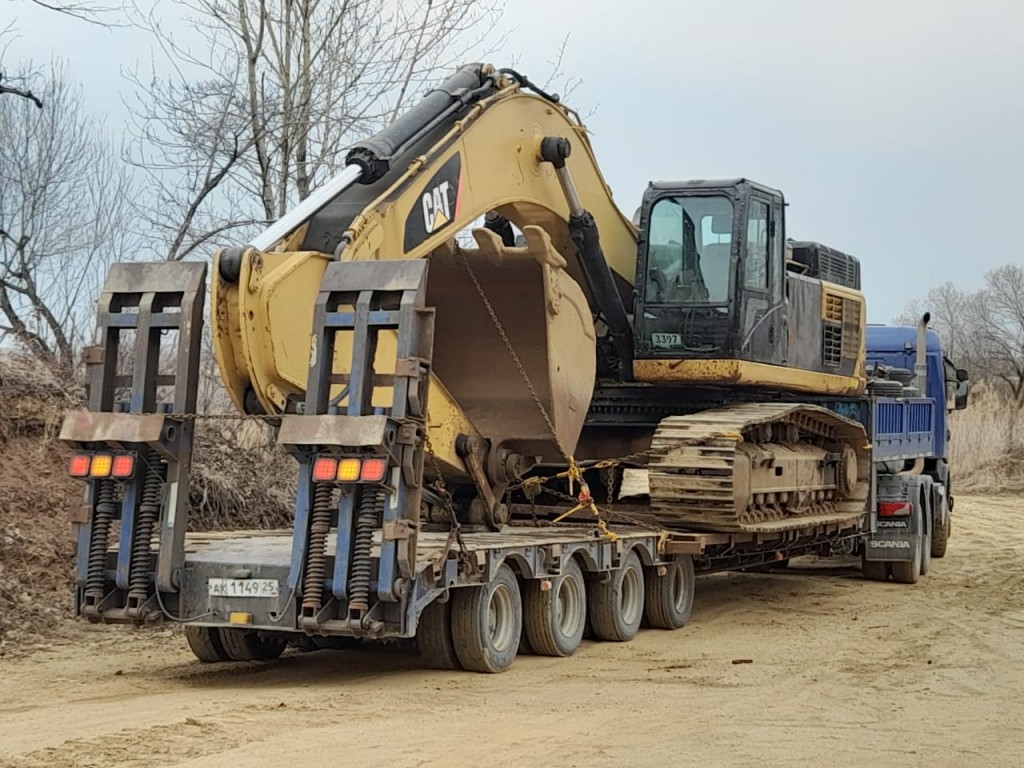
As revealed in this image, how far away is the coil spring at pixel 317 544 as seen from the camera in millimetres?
8547

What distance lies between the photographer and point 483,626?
9.44 m

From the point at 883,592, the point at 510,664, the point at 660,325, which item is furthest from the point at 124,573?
the point at 883,592

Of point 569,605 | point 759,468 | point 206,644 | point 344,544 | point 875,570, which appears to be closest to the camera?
point 344,544

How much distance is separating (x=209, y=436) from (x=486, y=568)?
6778 mm

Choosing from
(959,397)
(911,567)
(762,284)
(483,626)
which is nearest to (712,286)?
(762,284)

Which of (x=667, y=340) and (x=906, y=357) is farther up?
(x=906, y=357)

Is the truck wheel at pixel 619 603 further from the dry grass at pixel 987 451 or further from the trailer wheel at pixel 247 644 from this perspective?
the dry grass at pixel 987 451

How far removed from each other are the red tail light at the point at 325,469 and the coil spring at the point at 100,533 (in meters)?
1.49

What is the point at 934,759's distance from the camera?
7066 millimetres

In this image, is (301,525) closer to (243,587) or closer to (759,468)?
(243,587)

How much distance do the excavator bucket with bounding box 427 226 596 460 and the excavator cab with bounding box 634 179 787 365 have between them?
4.13 feet

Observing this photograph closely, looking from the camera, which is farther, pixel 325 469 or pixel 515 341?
pixel 515 341

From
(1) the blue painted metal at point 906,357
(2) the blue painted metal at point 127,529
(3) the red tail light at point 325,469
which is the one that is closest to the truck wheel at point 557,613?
(3) the red tail light at point 325,469

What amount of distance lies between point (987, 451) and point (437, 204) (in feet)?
92.9
